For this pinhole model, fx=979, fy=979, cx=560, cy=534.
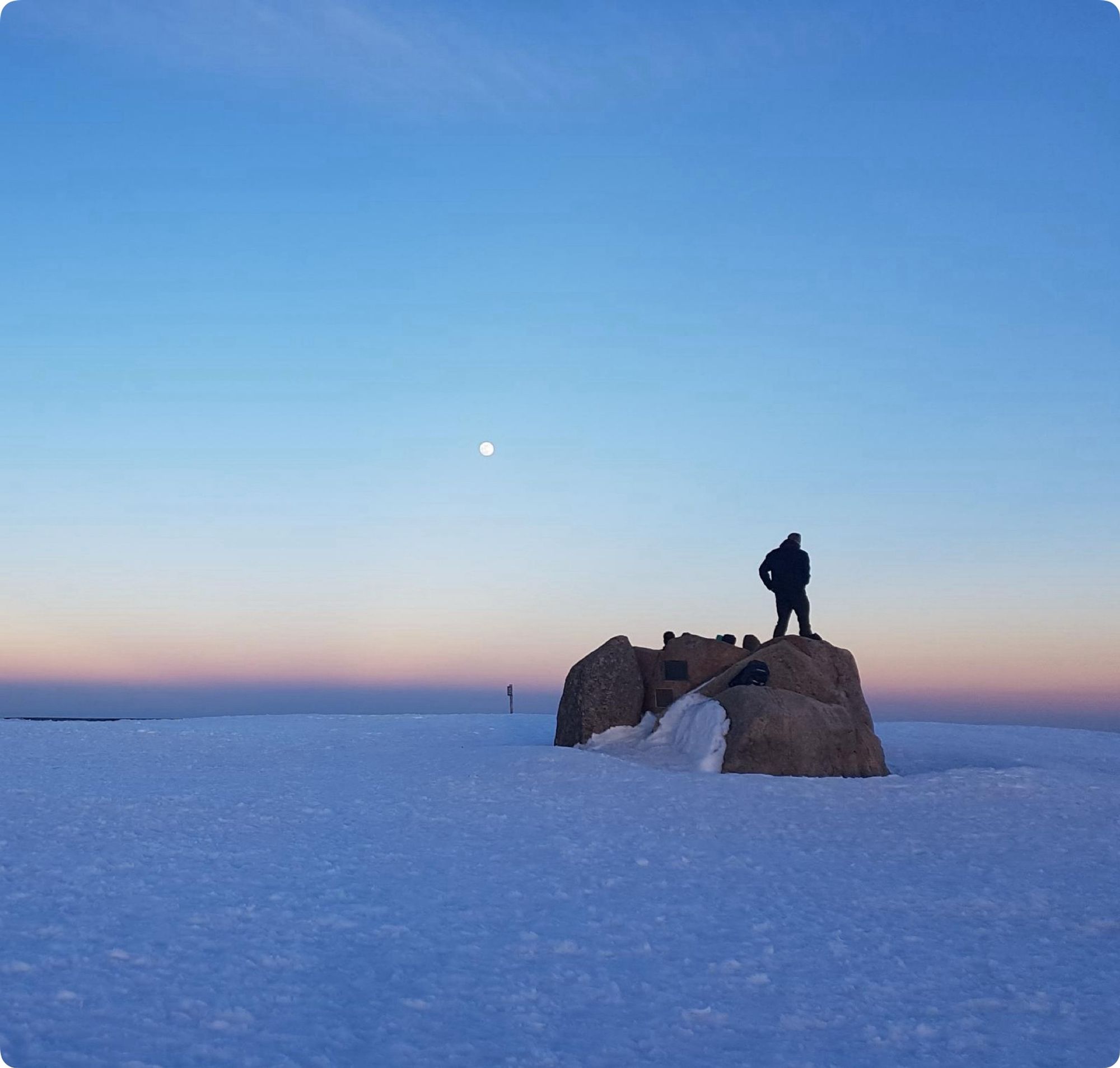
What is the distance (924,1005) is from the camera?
647 cm

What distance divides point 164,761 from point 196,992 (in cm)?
1182

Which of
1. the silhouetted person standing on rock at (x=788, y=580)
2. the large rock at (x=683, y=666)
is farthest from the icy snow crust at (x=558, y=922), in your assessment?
the silhouetted person standing on rock at (x=788, y=580)

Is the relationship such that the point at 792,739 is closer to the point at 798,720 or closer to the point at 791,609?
the point at 798,720

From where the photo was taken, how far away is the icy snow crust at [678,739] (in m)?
16.0

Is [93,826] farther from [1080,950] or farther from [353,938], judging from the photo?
[1080,950]

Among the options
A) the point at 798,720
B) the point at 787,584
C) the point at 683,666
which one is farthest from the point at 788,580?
the point at 798,720

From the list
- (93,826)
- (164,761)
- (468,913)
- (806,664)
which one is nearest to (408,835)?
(468,913)

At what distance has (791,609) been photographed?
20078 millimetres

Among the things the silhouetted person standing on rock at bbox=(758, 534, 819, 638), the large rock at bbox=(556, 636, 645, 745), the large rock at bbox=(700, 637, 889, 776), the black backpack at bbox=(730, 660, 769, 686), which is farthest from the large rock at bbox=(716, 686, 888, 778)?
the silhouetted person standing on rock at bbox=(758, 534, 819, 638)

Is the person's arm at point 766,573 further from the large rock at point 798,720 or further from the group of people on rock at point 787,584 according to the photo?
the large rock at point 798,720

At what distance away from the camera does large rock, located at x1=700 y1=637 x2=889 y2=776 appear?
15.7 m

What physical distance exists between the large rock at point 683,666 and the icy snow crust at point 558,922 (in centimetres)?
412

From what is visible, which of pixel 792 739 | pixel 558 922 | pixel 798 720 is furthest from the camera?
pixel 798 720

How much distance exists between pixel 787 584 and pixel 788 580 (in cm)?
8
